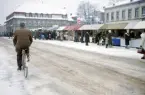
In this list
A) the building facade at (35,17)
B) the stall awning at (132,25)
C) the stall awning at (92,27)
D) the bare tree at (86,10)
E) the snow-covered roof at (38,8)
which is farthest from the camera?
the snow-covered roof at (38,8)

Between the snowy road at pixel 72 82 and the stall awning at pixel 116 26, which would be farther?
the stall awning at pixel 116 26

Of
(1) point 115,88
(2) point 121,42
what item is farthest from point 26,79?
(2) point 121,42

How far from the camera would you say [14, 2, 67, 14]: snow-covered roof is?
353ft

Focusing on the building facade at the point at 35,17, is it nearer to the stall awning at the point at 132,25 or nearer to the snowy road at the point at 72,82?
the stall awning at the point at 132,25

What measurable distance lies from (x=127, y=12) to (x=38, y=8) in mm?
66659

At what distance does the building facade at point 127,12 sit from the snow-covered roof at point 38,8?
55708 mm

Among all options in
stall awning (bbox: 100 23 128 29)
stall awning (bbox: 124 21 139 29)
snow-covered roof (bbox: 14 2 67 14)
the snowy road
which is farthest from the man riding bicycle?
snow-covered roof (bbox: 14 2 67 14)

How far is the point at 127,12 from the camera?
4816 cm

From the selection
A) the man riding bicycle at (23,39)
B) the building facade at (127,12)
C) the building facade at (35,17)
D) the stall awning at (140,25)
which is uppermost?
the building facade at (35,17)

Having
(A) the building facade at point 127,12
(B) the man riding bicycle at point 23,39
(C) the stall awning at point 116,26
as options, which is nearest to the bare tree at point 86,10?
(A) the building facade at point 127,12

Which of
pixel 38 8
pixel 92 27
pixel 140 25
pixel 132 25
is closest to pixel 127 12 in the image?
pixel 92 27

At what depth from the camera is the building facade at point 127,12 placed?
1733 inches

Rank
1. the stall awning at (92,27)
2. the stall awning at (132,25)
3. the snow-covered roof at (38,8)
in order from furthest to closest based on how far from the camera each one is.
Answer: the snow-covered roof at (38,8), the stall awning at (92,27), the stall awning at (132,25)

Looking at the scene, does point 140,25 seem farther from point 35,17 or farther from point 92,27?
point 35,17
